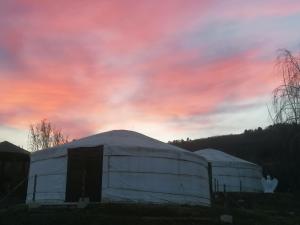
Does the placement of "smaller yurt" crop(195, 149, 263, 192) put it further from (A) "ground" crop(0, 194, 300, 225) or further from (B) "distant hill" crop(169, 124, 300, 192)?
(A) "ground" crop(0, 194, 300, 225)

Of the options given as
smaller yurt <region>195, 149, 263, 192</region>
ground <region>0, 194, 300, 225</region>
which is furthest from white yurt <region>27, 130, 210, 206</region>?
smaller yurt <region>195, 149, 263, 192</region>

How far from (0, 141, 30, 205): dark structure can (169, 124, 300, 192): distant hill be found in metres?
11.6

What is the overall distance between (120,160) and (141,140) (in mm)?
1761

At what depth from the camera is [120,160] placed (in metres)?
15.2

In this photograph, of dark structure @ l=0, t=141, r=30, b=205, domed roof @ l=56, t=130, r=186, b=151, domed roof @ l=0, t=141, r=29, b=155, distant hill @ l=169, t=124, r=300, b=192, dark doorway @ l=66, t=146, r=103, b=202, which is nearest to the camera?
dark doorway @ l=66, t=146, r=103, b=202

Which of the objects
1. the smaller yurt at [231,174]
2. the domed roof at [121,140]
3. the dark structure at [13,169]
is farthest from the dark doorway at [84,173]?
the smaller yurt at [231,174]

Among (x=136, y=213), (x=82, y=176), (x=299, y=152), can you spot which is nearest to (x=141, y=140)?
(x=82, y=176)

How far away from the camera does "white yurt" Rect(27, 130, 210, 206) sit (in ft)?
49.4

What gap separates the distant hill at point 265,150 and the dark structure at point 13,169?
11.6 m

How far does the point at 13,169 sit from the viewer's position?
27.2 metres

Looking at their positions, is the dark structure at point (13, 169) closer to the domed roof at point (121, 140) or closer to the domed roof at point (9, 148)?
the domed roof at point (9, 148)

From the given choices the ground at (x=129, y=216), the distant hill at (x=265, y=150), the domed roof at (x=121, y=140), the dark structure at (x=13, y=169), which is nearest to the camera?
the ground at (x=129, y=216)

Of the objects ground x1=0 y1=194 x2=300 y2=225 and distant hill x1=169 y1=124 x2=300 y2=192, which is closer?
ground x1=0 y1=194 x2=300 y2=225

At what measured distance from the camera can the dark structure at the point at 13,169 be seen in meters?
23.2
